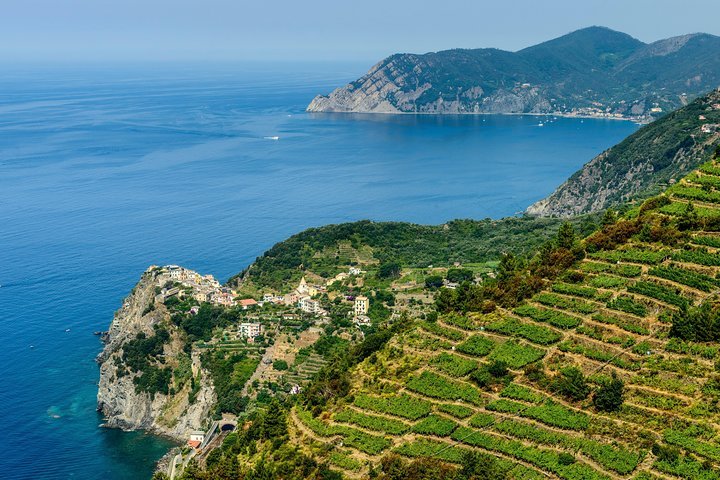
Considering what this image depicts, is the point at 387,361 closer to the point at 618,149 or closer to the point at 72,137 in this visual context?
the point at 618,149

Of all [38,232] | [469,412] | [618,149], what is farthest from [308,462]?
[618,149]

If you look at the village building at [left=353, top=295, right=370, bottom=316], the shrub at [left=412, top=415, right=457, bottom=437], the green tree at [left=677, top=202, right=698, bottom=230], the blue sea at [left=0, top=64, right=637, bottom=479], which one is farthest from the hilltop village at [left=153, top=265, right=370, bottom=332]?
the shrub at [left=412, top=415, right=457, bottom=437]

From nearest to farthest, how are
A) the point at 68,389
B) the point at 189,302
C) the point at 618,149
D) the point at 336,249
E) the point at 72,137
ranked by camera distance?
1. the point at 68,389
2. the point at 189,302
3. the point at 336,249
4. the point at 618,149
5. the point at 72,137

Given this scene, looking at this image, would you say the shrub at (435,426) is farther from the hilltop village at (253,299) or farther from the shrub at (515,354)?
the hilltop village at (253,299)

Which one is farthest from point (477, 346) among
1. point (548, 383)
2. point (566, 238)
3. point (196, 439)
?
point (196, 439)

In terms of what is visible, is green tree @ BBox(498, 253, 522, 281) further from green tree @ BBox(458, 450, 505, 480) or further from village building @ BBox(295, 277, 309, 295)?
village building @ BBox(295, 277, 309, 295)

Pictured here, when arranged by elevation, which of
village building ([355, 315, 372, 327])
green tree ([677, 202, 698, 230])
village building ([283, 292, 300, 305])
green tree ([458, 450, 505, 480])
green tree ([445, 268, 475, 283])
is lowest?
village building ([283, 292, 300, 305])

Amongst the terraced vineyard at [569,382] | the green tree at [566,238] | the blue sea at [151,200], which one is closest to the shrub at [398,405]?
the terraced vineyard at [569,382]
